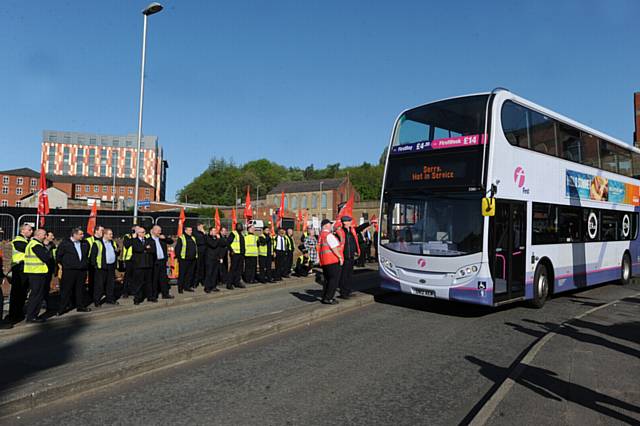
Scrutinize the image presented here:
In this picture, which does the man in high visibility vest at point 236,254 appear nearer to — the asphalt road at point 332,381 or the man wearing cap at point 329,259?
the man wearing cap at point 329,259

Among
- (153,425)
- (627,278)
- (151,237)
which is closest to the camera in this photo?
(153,425)

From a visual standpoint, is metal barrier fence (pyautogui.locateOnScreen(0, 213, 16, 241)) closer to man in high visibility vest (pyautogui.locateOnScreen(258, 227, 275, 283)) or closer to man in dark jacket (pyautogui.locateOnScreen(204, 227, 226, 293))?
man in dark jacket (pyautogui.locateOnScreen(204, 227, 226, 293))

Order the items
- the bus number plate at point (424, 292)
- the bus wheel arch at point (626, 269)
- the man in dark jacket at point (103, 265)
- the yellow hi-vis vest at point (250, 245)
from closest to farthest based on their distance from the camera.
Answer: the bus number plate at point (424, 292), the man in dark jacket at point (103, 265), the yellow hi-vis vest at point (250, 245), the bus wheel arch at point (626, 269)

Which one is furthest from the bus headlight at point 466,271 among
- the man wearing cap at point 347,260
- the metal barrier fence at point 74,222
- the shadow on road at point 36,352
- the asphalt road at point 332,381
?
the metal barrier fence at point 74,222

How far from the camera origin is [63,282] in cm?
912

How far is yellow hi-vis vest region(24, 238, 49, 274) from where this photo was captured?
8.34 m

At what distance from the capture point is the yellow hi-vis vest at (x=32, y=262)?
8.34 meters

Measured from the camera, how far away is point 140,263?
34.2 ft

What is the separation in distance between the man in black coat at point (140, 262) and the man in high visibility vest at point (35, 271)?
211cm

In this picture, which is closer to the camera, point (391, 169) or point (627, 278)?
point (391, 169)

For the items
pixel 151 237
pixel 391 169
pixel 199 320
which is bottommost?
pixel 199 320

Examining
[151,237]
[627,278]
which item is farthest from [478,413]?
[627,278]

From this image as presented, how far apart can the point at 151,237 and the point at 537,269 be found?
347 inches

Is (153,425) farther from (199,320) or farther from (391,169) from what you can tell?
(391,169)
